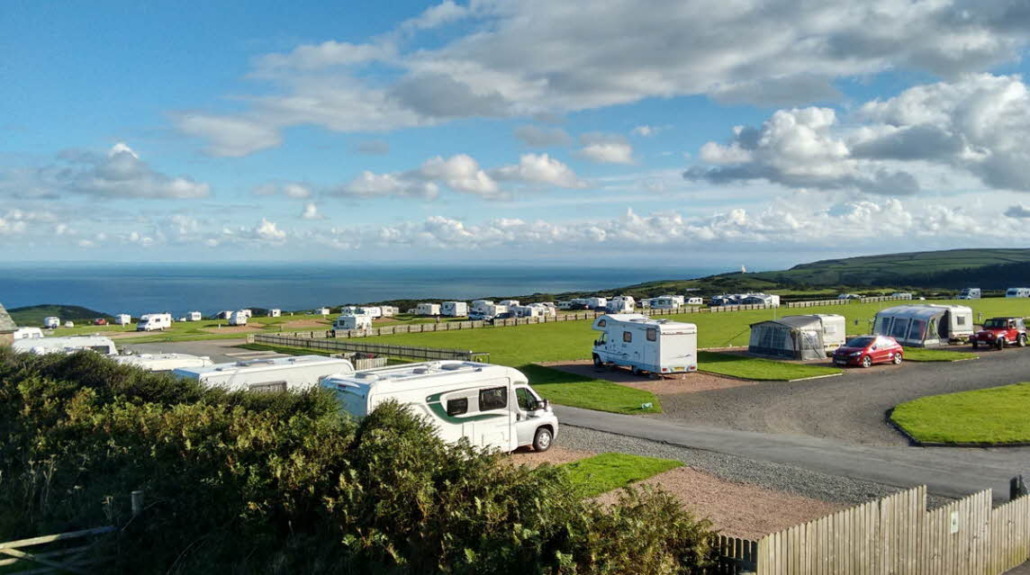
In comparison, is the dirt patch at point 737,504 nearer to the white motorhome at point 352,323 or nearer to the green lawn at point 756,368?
the green lawn at point 756,368

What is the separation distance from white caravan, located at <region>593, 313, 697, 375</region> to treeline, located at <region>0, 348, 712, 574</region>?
20.4 meters

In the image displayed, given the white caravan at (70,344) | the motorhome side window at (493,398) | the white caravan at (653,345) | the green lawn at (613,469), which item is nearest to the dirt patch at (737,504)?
the green lawn at (613,469)

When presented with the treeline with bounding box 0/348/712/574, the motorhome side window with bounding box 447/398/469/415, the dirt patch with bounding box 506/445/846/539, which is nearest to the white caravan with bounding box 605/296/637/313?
the motorhome side window with bounding box 447/398/469/415

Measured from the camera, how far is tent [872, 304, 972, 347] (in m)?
39.8

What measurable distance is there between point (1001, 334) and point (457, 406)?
1396 inches

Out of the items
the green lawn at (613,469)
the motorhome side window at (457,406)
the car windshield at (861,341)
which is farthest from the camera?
the car windshield at (861,341)

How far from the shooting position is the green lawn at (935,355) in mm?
35031

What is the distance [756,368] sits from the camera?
33.0 meters

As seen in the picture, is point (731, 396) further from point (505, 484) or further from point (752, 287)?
point (752, 287)

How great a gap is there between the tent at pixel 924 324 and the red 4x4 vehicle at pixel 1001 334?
1523mm

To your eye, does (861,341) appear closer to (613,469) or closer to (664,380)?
(664,380)

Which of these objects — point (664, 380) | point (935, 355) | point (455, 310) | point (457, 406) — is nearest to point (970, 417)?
point (664, 380)

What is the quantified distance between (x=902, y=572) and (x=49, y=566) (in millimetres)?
11345

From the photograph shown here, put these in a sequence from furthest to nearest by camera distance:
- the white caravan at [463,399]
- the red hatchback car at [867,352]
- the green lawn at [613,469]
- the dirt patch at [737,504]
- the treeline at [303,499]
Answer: the red hatchback car at [867,352] < the white caravan at [463,399] < the green lawn at [613,469] < the dirt patch at [737,504] < the treeline at [303,499]
